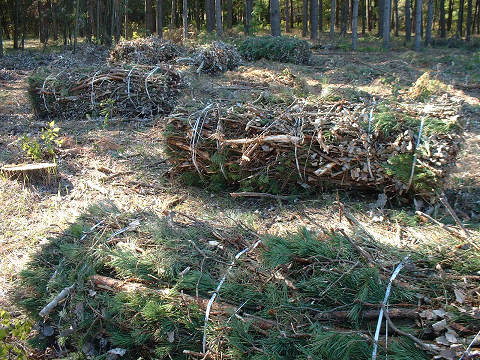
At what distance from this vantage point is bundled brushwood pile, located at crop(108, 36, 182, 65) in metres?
12.7

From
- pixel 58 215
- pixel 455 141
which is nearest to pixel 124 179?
pixel 58 215

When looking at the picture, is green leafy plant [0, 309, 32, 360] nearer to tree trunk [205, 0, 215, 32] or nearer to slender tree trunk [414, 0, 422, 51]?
slender tree trunk [414, 0, 422, 51]

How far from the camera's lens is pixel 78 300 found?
296cm

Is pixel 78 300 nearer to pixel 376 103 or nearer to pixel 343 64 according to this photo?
pixel 376 103

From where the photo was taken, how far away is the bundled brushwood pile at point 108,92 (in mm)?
8398

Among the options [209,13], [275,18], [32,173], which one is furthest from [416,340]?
[209,13]

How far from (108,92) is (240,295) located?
6.91 meters

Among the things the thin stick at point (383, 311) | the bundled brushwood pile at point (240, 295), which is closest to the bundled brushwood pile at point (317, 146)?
the bundled brushwood pile at point (240, 295)

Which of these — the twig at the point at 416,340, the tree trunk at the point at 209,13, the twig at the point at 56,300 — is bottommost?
the twig at the point at 56,300

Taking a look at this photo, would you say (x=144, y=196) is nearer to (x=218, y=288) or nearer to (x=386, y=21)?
(x=218, y=288)

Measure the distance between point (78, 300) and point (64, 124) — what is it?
605 cm

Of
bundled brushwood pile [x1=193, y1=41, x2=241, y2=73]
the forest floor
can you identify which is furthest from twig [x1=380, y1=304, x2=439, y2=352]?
bundled brushwood pile [x1=193, y1=41, x2=241, y2=73]

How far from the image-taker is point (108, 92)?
8.45 meters

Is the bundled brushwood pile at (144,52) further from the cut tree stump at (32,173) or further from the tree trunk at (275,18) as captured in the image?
the cut tree stump at (32,173)
